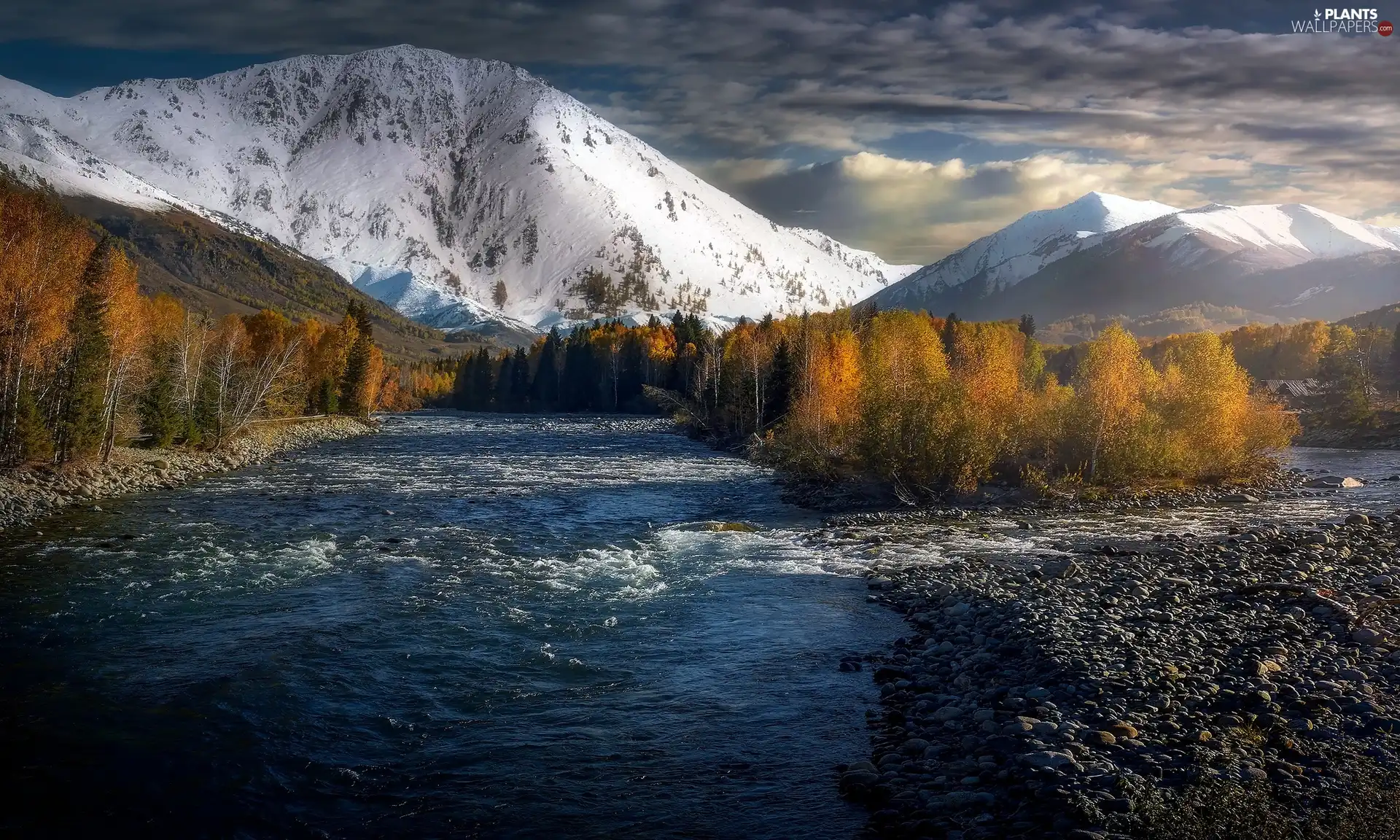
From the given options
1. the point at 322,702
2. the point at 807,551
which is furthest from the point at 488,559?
the point at 322,702

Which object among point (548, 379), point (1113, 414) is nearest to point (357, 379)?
point (548, 379)

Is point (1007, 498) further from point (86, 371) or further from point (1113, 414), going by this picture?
point (86, 371)

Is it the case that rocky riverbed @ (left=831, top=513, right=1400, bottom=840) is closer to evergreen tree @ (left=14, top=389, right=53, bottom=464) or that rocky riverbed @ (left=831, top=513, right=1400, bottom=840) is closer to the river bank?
the river bank

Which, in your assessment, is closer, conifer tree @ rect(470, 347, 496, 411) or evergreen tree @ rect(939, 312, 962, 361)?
evergreen tree @ rect(939, 312, 962, 361)

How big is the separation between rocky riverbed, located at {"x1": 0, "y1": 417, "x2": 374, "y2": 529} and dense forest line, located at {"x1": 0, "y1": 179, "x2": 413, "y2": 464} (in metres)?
1.42

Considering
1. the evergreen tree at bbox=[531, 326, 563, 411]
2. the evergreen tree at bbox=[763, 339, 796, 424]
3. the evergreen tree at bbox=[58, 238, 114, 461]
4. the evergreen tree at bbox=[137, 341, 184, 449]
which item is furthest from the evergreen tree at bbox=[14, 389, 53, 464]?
the evergreen tree at bbox=[531, 326, 563, 411]

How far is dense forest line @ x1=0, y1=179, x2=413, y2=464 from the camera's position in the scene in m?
43.2

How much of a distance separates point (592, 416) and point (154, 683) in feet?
470

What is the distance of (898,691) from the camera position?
18.1 meters

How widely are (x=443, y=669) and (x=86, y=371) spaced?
132 feet

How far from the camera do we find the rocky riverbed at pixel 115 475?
39531mm

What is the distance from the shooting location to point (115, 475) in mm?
49156

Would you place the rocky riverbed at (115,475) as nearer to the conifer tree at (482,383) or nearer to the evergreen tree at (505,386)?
the evergreen tree at (505,386)

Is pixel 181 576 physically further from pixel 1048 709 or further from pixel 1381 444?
pixel 1381 444
